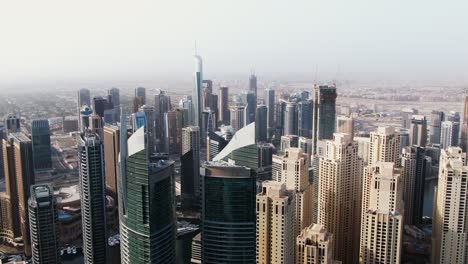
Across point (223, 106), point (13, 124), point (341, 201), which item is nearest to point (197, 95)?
point (223, 106)

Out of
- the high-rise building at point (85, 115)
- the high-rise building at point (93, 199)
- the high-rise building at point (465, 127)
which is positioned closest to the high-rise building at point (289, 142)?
the high-rise building at point (465, 127)

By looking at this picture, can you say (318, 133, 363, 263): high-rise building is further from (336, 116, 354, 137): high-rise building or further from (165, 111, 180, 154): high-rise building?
(165, 111, 180, 154): high-rise building

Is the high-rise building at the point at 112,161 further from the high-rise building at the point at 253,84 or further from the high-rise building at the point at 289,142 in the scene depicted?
the high-rise building at the point at 289,142

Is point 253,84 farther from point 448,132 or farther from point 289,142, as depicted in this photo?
point 448,132

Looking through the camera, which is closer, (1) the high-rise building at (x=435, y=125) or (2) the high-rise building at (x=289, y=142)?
(1) the high-rise building at (x=435, y=125)

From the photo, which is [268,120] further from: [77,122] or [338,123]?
[77,122]

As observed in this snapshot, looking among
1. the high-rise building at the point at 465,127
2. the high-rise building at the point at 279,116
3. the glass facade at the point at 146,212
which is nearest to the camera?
the glass facade at the point at 146,212
